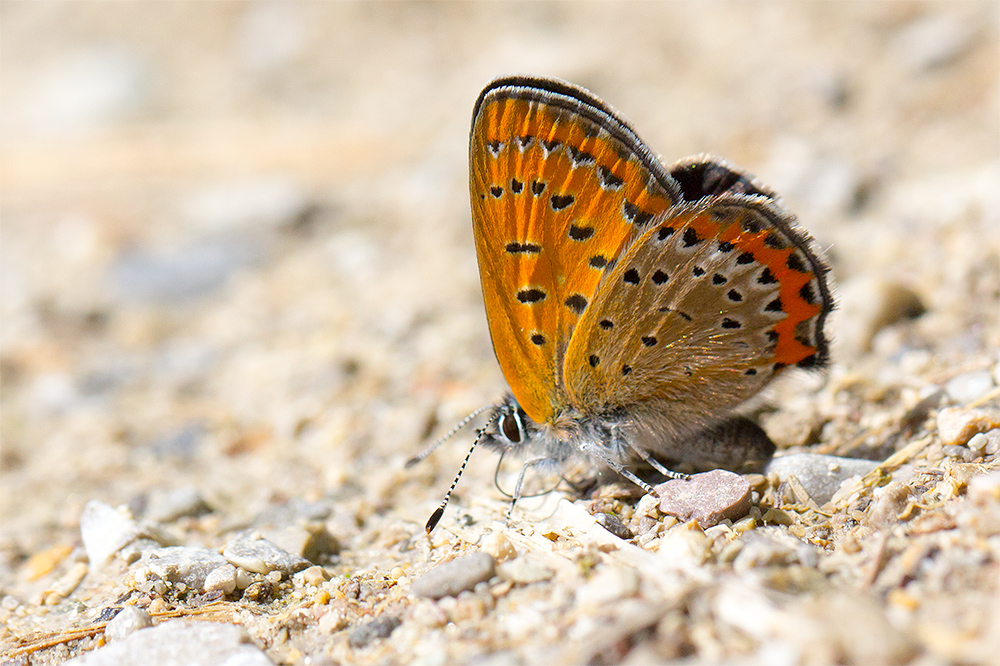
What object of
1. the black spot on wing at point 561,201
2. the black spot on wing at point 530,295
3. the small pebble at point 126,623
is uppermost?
the black spot on wing at point 561,201

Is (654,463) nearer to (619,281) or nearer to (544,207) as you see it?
(619,281)

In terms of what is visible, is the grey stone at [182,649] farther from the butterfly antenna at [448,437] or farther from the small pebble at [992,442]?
the small pebble at [992,442]

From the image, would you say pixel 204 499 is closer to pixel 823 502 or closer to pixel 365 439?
pixel 365 439

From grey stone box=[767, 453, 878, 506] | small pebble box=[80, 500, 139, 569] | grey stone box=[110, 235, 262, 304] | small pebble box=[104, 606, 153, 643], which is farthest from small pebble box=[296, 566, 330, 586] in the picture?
grey stone box=[110, 235, 262, 304]

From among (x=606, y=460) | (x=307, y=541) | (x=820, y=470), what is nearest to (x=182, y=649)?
(x=307, y=541)

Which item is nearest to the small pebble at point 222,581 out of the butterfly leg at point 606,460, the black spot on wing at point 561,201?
the butterfly leg at point 606,460

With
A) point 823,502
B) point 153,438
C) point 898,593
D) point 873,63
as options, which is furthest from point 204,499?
point 873,63

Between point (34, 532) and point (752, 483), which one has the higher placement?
point (34, 532)

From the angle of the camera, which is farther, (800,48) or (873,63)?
(800,48)
